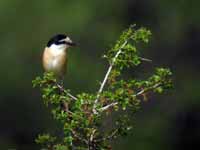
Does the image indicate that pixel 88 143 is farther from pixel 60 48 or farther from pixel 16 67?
pixel 16 67

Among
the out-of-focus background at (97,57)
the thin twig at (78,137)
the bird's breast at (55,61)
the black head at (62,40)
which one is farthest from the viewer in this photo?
the out-of-focus background at (97,57)

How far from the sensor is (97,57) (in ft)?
76.0

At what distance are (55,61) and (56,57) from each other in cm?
6

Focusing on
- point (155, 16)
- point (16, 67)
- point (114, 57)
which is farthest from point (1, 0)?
point (114, 57)

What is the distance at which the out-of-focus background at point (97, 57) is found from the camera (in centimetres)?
2250

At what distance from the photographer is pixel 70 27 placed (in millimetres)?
23547

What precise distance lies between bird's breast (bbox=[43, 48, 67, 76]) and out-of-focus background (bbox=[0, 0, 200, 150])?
11.7 metres

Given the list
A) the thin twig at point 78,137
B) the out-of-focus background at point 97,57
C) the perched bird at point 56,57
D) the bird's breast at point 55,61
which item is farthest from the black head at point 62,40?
the out-of-focus background at point 97,57

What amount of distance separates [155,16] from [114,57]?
18.6 m

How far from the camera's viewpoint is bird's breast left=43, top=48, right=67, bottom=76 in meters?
9.11

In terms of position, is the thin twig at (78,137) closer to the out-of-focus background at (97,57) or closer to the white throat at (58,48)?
the white throat at (58,48)

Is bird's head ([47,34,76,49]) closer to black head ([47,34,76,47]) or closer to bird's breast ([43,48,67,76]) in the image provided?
black head ([47,34,76,47])

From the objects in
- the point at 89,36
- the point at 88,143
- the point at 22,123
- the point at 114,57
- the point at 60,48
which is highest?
the point at 89,36

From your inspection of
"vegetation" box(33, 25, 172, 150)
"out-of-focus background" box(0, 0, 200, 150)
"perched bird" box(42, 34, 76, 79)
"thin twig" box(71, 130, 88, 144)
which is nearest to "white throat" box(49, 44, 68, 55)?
"perched bird" box(42, 34, 76, 79)
